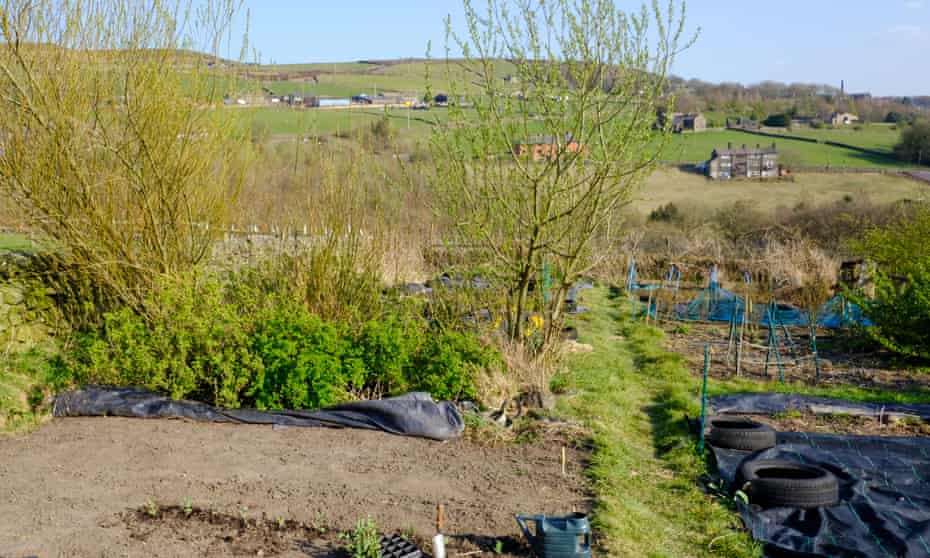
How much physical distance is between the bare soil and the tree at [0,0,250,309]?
1.93 m

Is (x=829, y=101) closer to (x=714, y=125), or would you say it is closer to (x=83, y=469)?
(x=714, y=125)

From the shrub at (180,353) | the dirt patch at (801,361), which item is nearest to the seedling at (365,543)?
the shrub at (180,353)

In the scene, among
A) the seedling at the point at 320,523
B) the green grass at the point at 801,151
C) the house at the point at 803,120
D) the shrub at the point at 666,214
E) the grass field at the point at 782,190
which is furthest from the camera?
the house at the point at 803,120

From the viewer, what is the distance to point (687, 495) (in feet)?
18.0

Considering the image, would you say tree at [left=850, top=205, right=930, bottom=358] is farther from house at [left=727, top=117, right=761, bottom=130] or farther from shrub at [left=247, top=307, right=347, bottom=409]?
house at [left=727, top=117, right=761, bottom=130]

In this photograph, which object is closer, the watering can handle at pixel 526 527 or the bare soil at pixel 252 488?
the watering can handle at pixel 526 527

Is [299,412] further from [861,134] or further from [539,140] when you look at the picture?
[861,134]

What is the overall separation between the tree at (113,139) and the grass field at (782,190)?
18287 mm

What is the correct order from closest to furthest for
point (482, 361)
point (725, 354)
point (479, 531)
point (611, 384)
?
1. point (479, 531)
2. point (482, 361)
3. point (611, 384)
4. point (725, 354)

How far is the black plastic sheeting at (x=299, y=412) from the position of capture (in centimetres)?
636

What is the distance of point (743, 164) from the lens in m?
31.6

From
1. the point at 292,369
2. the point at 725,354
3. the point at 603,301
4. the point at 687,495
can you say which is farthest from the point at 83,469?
the point at 603,301

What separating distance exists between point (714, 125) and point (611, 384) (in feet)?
109

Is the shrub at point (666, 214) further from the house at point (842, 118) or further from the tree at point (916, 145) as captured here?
the house at point (842, 118)
